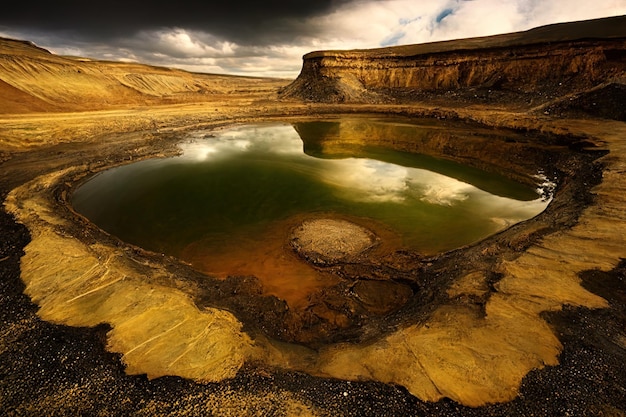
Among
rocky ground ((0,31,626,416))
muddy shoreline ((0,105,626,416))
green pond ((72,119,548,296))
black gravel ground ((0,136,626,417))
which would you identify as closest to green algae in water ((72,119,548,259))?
green pond ((72,119,548,296))

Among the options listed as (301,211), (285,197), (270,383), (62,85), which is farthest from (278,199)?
(62,85)

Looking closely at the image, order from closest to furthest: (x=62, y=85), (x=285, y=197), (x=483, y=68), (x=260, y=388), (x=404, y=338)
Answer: (x=260, y=388)
(x=404, y=338)
(x=285, y=197)
(x=483, y=68)
(x=62, y=85)

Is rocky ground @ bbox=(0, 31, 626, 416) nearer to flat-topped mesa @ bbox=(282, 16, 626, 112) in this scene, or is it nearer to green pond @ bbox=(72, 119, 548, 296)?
green pond @ bbox=(72, 119, 548, 296)

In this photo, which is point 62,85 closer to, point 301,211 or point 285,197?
point 285,197

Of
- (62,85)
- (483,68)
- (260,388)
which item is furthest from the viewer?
(62,85)

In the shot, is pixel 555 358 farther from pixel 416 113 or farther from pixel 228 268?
pixel 416 113

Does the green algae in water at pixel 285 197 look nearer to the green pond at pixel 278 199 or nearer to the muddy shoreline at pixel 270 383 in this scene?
the green pond at pixel 278 199
